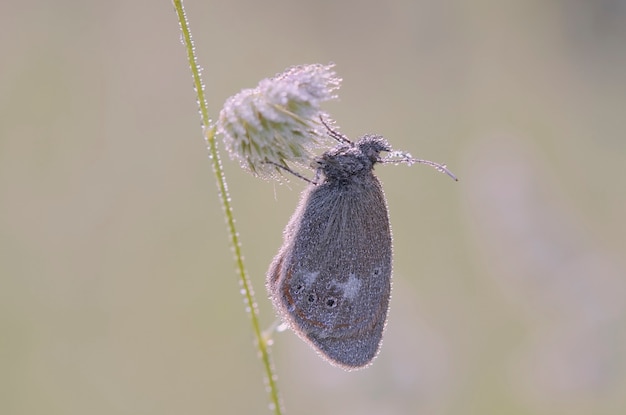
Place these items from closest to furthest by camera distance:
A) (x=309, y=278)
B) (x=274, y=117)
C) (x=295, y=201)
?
(x=274, y=117)
(x=309, y=278)
(x=295, y=201)

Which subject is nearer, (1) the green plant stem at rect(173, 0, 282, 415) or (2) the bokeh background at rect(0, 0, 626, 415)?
(1) the green plant stem at rect(173, 0, 282, 415)

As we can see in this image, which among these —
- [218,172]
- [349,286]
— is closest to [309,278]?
[349,286]

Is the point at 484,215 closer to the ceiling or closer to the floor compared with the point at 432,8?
closer to the floor

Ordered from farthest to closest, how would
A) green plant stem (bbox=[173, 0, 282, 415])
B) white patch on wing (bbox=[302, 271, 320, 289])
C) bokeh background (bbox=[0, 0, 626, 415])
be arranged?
bokeh background (bbox=[0, 0, 626, 415]) < white patch on wing (bbox=[302, 271, 320, 289]) < green plant stem (bbox=[173, 0, 282, 415])

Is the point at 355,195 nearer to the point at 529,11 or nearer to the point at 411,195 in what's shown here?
the point at 411,195

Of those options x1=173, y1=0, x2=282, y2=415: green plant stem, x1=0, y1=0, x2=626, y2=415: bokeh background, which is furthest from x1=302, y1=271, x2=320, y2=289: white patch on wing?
x1=0, y1=0, x2=626, y2=415: bokeh background

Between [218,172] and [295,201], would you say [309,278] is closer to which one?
[218,172]

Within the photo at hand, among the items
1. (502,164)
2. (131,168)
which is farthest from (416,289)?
(131,168)

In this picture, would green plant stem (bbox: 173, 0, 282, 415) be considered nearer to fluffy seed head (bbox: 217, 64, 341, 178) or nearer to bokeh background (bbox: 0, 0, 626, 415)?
fluffy seed head (bbox: 217, 64, 341, 178)
